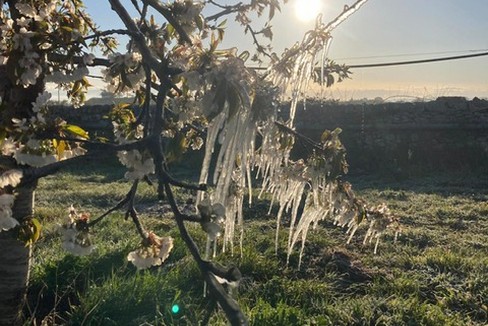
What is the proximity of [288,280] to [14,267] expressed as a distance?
211 centimetres

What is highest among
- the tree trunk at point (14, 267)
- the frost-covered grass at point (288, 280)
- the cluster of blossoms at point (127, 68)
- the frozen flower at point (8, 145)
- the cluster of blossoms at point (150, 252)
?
the cluster of blossoms at point (127, 68)

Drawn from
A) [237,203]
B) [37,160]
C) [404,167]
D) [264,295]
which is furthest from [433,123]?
[37,160]

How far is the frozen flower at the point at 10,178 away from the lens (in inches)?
60.7

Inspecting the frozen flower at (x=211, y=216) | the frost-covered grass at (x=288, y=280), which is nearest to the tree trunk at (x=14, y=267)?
the frost-covered grass at (x=288, y=280)

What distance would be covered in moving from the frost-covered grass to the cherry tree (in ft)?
2.60

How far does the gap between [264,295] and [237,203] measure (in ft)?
6.16

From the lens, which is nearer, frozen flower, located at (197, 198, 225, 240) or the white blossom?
frozen flower, located at (197, 198, 225, 240)

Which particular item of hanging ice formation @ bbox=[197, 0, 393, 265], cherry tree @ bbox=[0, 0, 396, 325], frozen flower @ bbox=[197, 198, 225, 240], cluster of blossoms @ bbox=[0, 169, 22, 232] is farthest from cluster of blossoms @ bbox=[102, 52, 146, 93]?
frozen flower @ bbox=[197, 198, 225, 240]

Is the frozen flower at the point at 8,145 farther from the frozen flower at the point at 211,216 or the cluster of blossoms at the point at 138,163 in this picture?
the frozen flower at the point at 211,216

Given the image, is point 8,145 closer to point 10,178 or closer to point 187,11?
point 10,178

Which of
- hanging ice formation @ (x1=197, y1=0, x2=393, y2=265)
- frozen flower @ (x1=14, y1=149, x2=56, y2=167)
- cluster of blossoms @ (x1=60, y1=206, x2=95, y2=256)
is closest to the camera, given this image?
hanging ice formation @ (x1=197, y1=0, x2=393, y2=265)

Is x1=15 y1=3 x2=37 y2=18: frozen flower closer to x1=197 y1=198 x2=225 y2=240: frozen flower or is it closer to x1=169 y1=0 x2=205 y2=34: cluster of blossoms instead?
x1=169 y1=0 x2=205 y2=34: cluster of blossoms

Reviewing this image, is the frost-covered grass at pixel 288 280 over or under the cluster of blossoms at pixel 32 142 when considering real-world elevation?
under

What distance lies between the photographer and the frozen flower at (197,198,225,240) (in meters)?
1.52
